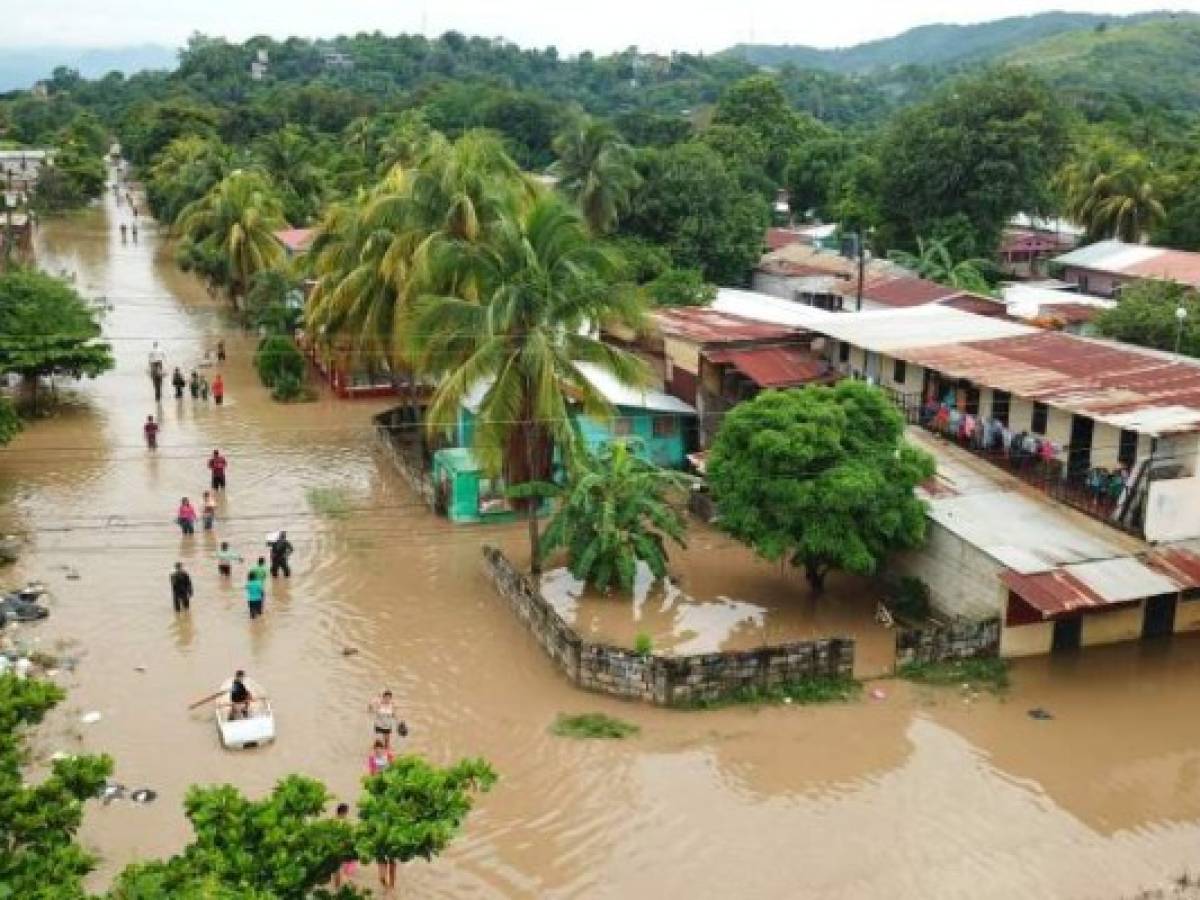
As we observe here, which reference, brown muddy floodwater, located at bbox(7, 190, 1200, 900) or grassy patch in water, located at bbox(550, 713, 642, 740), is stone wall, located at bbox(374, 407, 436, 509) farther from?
grassy patch in water, located at bbox(550, 713, 642, 740)

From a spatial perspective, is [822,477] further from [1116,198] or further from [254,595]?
[1116,198]

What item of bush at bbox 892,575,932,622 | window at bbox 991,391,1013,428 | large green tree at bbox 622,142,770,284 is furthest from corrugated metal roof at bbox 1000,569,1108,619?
large green tree at bbox 622,142,770,284

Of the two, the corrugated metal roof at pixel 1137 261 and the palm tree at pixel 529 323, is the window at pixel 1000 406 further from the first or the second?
the corrugated metal roof at pixel 1137 261

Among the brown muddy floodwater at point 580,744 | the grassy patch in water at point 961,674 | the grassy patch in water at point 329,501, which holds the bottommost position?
the brown muddy floodwater at point 580,744

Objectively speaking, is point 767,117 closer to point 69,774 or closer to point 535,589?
point 535,589

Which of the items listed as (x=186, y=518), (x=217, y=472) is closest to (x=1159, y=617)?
(x=186, y=518)

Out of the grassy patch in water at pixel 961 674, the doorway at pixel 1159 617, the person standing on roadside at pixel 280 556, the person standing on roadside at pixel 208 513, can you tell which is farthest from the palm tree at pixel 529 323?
the doorway at pixel 1159 617

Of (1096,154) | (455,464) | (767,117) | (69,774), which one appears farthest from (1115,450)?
(767,117)
